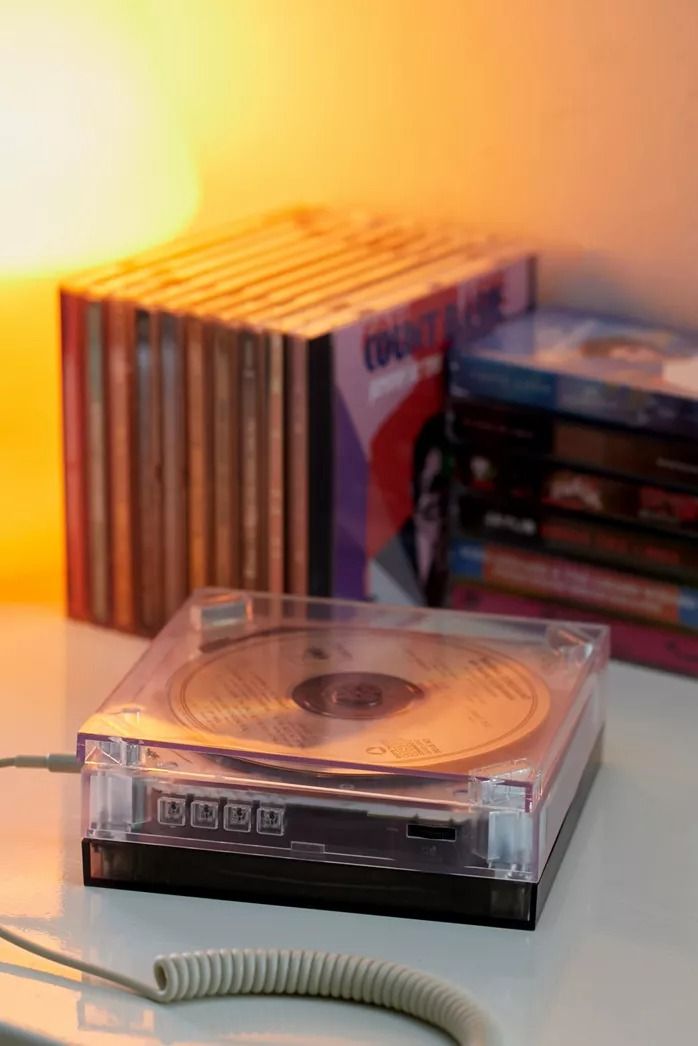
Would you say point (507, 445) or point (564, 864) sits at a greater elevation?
point (507, 445)

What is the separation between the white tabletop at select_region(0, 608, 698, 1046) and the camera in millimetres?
683

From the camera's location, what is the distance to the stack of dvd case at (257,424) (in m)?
1.02

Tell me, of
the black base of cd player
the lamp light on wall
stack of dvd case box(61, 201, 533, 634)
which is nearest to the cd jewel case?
the black base of cd player

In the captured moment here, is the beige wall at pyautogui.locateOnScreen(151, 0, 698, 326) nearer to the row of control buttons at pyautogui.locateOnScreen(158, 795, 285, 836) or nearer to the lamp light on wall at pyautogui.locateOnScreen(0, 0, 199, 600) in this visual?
the lamp light on wall at pyautogui.locateOnScreen(0, 0, 199, 600)

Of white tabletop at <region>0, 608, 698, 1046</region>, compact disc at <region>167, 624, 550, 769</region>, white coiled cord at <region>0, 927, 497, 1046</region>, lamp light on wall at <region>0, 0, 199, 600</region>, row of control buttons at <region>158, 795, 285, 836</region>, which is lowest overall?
white tabletop at <region>0, 608, 698, 1046</region>

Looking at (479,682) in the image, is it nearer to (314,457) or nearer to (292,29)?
(314,457)

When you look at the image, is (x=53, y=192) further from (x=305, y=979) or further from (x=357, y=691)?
(x=305, y=979)

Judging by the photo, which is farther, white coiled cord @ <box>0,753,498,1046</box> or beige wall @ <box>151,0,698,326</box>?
beige wall @ <box>151,0,698,326</box>

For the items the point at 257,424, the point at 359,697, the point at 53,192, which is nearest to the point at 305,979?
the point at 359,697

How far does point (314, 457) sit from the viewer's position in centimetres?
101

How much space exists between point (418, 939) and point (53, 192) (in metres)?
0.63

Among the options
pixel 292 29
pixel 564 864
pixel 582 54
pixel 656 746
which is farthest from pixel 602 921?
pixel 292 29

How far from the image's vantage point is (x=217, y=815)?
2.52ft

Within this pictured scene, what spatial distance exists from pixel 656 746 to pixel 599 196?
0.44m
